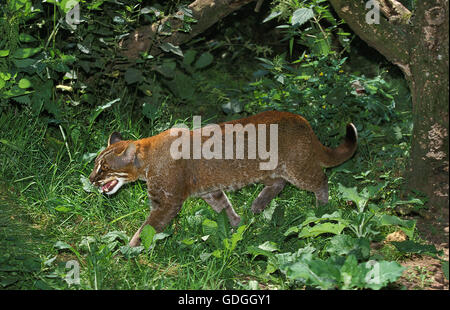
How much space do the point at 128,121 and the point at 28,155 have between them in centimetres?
124

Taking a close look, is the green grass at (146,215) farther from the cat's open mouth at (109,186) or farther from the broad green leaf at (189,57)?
the broad green leaf at (189,57)

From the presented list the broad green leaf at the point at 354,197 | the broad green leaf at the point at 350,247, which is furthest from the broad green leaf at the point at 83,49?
the broad green leaf at the point at 350,247

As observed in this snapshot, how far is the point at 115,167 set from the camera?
17.1 feet

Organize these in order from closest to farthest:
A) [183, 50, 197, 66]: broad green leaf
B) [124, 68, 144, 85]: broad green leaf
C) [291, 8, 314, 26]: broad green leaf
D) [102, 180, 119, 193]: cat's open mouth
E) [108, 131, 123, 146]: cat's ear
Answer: [102, 180, 119, 193]: cat's open mouth
[108, 131, 123, 146]: cat's ear
[291, 8, 314, 26]: broad green leaf
[124, 68, 144, 85]: broad green leaf
[183, 50, 197, 66]: broad green leaf

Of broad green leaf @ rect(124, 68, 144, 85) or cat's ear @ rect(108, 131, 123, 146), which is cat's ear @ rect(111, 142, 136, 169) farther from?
broad green leaf @ rect(124, 68, 144, 85)

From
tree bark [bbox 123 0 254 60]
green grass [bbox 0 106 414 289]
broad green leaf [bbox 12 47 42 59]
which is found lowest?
green grass [bbox 0 106 414 289]

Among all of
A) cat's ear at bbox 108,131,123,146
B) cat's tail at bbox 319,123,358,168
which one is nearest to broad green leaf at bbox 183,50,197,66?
cat's ear at bbox 108,131,123,146

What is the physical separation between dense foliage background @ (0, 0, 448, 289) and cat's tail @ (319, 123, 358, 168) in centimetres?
39

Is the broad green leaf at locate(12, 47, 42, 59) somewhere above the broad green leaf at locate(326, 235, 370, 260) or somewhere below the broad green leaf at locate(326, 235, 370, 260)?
above

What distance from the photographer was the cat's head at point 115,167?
521 centimetres

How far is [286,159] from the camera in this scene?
5418 millimetres

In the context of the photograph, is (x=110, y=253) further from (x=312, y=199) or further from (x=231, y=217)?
(x=312, y=199)

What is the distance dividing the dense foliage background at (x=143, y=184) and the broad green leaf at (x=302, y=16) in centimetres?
2

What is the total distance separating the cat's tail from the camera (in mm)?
5535
